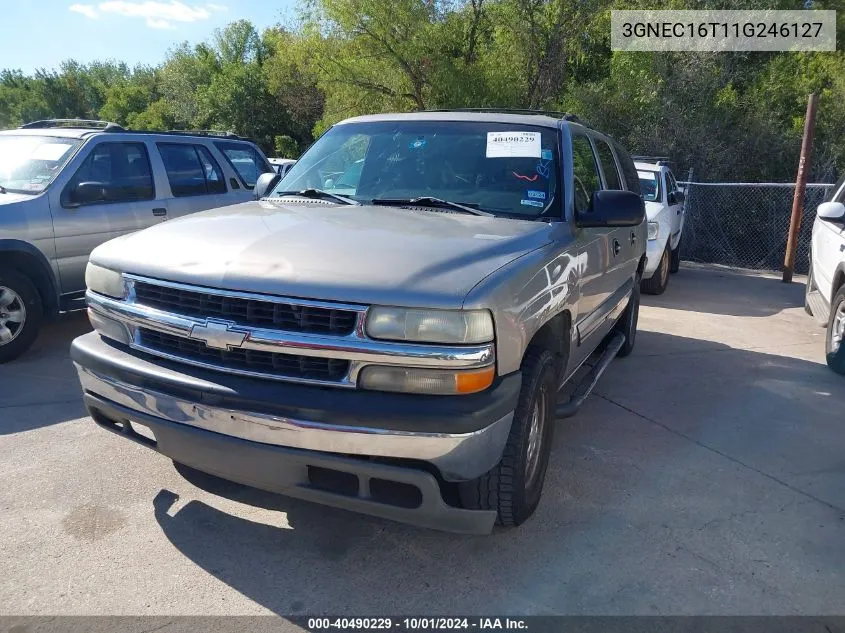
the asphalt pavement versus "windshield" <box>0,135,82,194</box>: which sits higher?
"windshield" <box>0,135,82,194</box>

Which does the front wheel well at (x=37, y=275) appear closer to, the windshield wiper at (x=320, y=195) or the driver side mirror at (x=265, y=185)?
the driver side mirror at (x=265, y=185)

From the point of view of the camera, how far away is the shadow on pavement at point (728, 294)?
886 centimetres

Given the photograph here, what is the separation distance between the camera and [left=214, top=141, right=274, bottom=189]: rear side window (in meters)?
7.92

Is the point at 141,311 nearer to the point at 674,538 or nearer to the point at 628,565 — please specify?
the point at 628,565

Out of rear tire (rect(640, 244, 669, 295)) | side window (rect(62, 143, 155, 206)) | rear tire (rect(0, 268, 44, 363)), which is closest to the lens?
rear tire (rect(0, 268, 44, 363))

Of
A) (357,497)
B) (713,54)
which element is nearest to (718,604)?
(357,497)

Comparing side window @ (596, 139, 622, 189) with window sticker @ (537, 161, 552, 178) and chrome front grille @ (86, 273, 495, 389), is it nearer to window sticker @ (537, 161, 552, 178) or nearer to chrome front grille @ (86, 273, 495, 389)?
window sticker @ (537, 161, 552, 178)

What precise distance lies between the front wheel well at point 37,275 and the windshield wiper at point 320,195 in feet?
9.60

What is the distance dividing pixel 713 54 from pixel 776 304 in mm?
10456

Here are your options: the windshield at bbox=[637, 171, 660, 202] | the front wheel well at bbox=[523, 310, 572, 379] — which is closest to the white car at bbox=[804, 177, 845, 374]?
the windshield at bbox=[637, 171, 660, 202]

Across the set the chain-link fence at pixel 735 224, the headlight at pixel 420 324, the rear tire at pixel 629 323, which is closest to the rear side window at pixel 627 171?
the rear tire at pixel 629 323

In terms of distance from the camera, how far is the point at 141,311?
2924 mm

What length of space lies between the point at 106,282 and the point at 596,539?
2.60 m

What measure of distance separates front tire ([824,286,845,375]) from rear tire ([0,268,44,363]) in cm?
692
